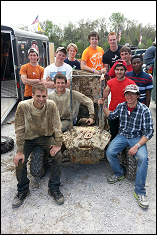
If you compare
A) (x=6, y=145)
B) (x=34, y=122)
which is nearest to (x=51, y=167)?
(x=34, y=122)

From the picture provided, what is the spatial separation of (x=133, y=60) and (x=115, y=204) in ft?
8.19

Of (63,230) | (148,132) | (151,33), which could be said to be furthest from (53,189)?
(151,33)

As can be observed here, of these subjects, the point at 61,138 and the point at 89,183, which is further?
the point at 89,183

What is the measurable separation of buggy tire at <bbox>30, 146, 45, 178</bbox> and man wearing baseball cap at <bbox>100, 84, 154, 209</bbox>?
108 centimetres

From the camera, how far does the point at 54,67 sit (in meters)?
4.15

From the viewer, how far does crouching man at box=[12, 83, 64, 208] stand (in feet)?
9.45

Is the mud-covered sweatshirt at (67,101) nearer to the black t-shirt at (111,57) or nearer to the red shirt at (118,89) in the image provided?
the red shirt at (118,89)

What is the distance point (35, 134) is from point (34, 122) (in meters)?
0.23

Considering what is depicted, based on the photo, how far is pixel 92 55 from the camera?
14.9 feet

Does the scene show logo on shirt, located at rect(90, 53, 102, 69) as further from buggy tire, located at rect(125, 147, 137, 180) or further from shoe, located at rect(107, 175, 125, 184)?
shoe, located at rect(107, 175, 125, 184)

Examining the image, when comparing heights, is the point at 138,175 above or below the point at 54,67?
below

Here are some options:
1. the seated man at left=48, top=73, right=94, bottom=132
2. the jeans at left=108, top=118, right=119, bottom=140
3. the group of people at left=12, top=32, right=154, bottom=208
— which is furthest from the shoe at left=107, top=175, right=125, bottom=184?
the seated man at left=48, top=73, right=94, bottom=132

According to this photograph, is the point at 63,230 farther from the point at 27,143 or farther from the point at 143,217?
the point at 27,143

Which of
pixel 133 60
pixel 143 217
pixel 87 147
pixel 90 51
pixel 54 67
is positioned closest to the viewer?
pixel 143 217
